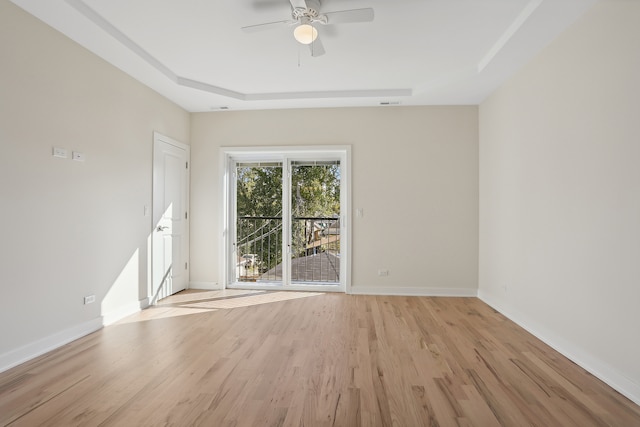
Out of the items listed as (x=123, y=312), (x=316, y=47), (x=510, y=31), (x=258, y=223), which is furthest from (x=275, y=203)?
(x=510, y=31)

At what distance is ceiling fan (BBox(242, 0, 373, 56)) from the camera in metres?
2.47

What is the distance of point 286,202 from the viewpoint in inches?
202

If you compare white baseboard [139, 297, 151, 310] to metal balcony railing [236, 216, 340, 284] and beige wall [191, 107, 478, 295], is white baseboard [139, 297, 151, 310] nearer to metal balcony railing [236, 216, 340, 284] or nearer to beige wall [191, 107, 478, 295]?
metal balcony railing [236, 216, 340, 284]

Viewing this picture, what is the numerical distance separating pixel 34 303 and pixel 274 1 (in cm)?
309

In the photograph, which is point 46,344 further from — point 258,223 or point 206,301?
point 258,223

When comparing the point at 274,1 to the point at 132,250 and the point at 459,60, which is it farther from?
the point at 132,250

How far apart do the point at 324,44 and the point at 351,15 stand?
2.70 feet

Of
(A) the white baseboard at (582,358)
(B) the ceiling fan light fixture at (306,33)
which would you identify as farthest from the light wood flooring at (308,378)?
(B) the ceiling fan light fixture at (306,33)

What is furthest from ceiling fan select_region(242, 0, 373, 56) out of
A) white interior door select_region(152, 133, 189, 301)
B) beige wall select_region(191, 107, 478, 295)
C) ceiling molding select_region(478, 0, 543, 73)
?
white interior door select_region(152, 133, 189, 301)

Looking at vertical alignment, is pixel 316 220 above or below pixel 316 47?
below

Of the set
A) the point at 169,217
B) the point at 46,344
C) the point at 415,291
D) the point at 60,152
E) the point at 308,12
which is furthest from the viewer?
the point at 415,291

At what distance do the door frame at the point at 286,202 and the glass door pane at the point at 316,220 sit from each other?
12 centimetres

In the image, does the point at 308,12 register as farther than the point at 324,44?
No

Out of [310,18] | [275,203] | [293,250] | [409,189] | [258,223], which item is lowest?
[293,250]
